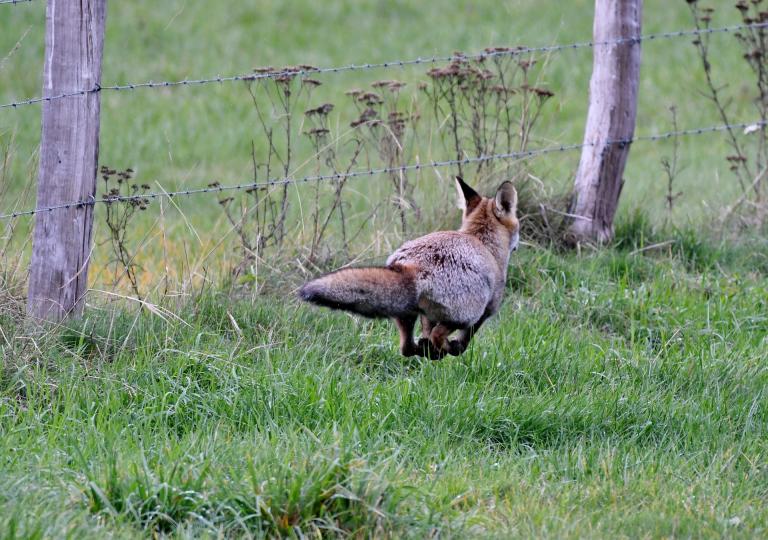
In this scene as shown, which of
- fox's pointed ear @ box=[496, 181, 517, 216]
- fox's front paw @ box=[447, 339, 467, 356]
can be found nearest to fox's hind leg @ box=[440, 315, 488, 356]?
fox's front paw @ box=[447, 339, 467, 356]

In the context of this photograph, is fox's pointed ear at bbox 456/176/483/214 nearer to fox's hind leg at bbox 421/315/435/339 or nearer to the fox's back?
the fox's back

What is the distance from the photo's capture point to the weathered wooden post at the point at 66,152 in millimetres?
5719

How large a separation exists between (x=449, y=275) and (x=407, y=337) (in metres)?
0.51

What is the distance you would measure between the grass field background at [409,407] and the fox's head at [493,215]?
67cm

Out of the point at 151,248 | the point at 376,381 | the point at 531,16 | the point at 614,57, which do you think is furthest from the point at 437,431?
the point at 531,16

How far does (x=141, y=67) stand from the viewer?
17.3 meters

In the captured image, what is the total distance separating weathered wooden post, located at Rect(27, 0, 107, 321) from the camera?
572 centimetres

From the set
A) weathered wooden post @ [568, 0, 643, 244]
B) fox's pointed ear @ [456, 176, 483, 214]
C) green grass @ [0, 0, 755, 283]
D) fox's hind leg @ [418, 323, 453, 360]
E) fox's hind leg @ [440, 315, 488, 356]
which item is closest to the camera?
fox's hind leg @ [418, 323, 453, 360]

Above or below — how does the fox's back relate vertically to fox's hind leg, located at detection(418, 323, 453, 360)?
above

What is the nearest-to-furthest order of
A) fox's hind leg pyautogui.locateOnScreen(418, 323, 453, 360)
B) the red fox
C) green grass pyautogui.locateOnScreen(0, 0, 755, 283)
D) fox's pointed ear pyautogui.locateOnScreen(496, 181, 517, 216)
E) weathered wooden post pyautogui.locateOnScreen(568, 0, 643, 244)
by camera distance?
the red fox → fox's hind leg pyautogui.locateOnScreen(418, 323, 453, 360) → fox's pointed ear pyautogui.locateOnScreen(496, 181, 517, 216) → weathered wooden post pyautogui.locateOnScreen(568, 0, 643, 244) → green grass pyautogui.locateOnScreen(0, 0, 755, 283)

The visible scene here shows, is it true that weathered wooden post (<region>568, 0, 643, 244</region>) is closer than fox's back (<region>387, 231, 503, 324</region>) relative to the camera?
No

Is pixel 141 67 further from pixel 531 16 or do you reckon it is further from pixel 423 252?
pixel 423 252

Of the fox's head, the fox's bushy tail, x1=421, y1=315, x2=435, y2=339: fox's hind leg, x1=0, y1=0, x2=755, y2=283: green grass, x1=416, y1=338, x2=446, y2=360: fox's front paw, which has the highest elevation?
x1=0, y1=0, x2=755, y2=283: green grass

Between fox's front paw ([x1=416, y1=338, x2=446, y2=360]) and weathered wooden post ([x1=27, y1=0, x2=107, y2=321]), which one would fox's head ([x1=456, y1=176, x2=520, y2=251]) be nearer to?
fox's front paw ([x1=416, y1=338, x2=446, y2=360])
